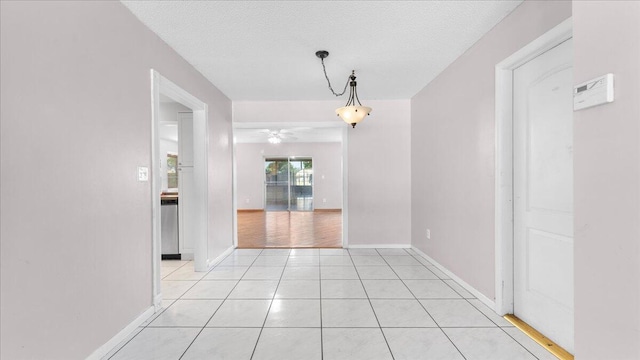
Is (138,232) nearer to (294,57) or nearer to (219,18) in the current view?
(219,18)

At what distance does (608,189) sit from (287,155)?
870 centimetres

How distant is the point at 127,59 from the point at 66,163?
0.96m

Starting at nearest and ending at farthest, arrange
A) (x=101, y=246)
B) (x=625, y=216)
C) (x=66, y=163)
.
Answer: (x=625, y=216)
(x=66, y=163)
(x=101, y=246)

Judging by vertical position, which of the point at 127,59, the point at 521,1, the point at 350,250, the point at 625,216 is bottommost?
the point at 350,250

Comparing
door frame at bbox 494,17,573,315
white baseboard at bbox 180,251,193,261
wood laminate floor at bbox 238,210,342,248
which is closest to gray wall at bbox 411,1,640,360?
door frame at bbox 494,17,573,315

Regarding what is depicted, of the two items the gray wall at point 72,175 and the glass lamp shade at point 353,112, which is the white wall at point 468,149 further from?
the gray wall at point 72,175

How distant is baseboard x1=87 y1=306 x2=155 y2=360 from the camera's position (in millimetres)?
1654

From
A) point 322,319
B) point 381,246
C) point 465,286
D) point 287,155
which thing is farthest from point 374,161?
point 287,155

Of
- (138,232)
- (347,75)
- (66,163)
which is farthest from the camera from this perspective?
(347,75)

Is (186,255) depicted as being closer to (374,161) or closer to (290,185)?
(374,161)

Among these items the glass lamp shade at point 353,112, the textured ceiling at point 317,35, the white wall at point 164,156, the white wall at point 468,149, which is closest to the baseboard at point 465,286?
the white wall at point 468,149

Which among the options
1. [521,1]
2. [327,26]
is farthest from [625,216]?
[327,26]

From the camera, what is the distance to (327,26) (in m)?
2.21

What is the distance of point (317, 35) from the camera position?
2.35m
